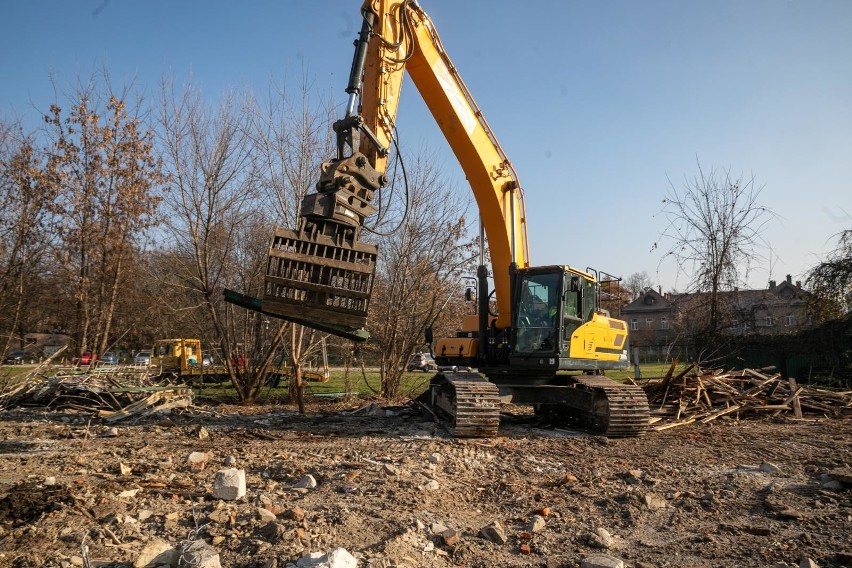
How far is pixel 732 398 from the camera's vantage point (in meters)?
11.9

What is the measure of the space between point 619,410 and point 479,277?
2943mm

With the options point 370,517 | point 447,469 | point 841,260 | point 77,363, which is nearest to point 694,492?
point 447,469

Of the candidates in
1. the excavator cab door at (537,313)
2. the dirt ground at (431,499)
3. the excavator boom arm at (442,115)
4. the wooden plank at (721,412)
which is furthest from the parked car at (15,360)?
the wooden plank at (721,412)

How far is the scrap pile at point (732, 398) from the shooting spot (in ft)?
37.1

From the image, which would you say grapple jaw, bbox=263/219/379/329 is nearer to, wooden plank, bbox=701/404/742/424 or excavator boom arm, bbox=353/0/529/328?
excavator boom arm, bbox=353/0/529/328

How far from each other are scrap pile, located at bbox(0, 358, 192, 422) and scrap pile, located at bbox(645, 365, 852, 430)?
364 inches

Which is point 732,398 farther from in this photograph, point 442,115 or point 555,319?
point 442,115

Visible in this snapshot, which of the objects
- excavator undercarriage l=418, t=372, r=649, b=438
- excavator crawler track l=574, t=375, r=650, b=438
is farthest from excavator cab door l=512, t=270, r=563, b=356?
excavator crawler track l=574, t=375, r=650, b=438

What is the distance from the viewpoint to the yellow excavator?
6.88 meters

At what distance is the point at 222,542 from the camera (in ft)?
13.4

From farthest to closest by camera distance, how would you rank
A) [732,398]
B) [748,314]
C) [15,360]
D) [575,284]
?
1. [748,314]
2. [15,360]
3. [732,398]
4. [575,284]

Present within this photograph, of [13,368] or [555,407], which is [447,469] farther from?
[13,368]

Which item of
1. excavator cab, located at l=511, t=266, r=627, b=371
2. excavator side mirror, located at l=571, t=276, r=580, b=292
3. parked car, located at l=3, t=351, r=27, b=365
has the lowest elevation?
parked car, located at l=3, t=351, r=27, b=365

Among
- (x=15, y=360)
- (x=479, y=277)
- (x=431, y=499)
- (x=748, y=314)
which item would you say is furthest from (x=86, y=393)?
(x=748, y=314)
